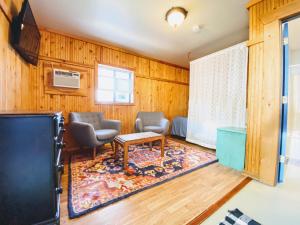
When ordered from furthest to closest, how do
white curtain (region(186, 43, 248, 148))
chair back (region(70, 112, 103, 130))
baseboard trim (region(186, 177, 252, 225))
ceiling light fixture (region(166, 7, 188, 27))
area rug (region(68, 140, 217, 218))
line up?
chair back (region(70, 112, 103, 130))
white curtain (region(186, 43, 248, 148))
ceiling light fixture (region(166, 7, 188, 27))
area rug (region(68, 140, 217, 218))
baseboard trim (region(186, 177, 252, 225))

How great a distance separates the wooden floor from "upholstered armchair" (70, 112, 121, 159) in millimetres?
680

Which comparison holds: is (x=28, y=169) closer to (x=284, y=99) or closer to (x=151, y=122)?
(x=284, y=99)

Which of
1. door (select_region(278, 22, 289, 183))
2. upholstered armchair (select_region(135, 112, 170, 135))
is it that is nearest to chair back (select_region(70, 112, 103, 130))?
upholstered armchair (select_region(135, 112, 170, 135))

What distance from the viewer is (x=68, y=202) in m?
1.50

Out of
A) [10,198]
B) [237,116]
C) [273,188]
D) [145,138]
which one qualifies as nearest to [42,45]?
[145,138]

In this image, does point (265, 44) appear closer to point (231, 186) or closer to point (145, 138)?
point (231, 186)

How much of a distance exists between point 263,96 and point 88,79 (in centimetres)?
344

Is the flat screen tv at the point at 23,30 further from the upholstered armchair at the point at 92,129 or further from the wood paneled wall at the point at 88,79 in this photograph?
the upholstered armchair at the point at 92,129

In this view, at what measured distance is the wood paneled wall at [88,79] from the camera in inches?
67.8

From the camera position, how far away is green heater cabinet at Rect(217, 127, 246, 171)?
7.30 ft

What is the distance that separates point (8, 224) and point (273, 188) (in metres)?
2.70

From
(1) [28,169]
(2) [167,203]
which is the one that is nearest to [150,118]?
(2) [167,203]

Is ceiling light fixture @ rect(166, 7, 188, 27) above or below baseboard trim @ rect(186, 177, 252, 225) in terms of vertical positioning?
above

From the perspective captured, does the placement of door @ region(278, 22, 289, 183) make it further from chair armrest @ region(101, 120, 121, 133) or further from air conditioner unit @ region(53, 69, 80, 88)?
air conditioner unit @ region(53, 69, 80, 88)
